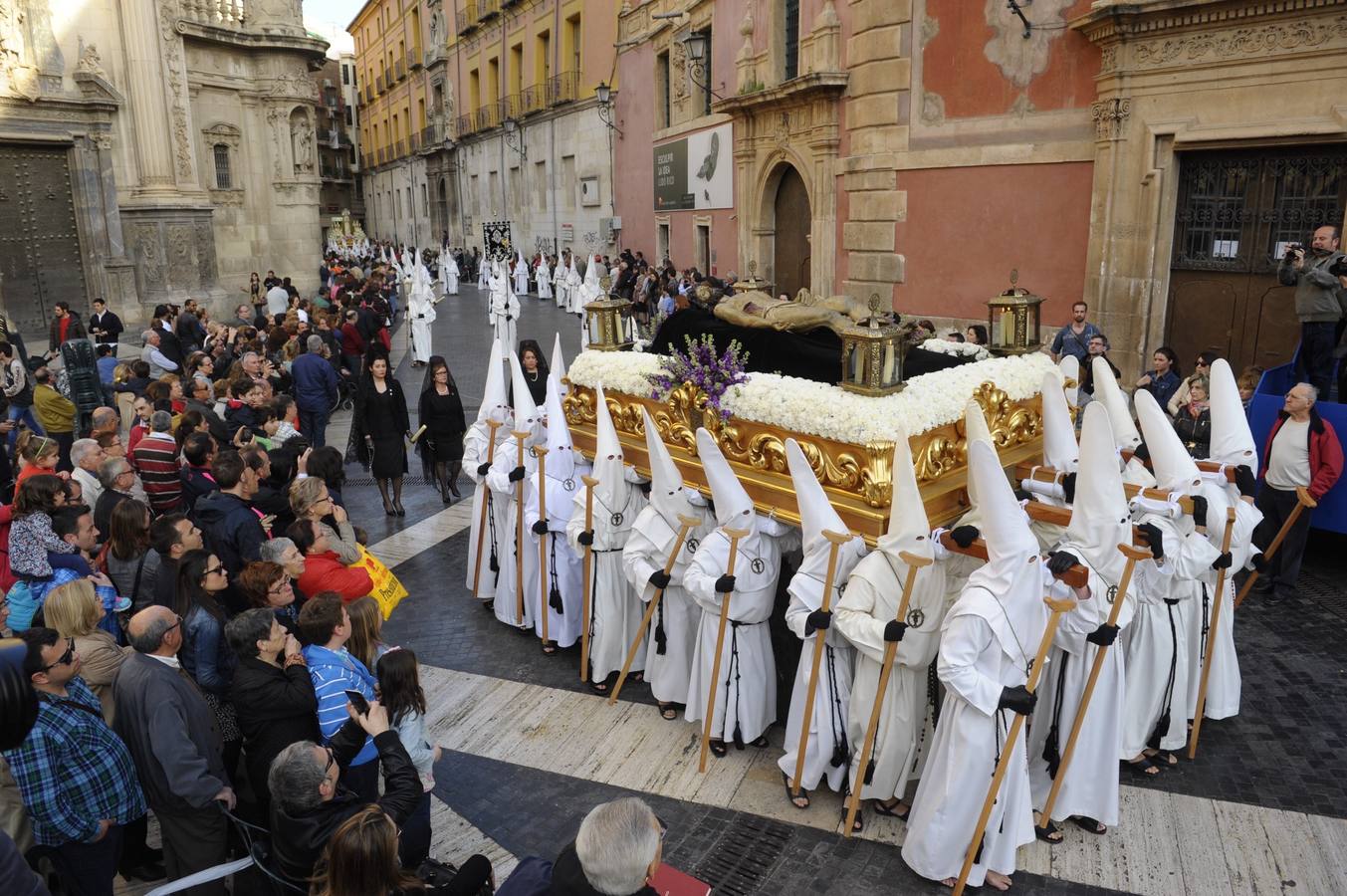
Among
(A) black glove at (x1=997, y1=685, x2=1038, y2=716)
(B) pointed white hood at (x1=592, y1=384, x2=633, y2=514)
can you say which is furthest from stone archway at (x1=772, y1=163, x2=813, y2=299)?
(A) black glove at (x1=997, y1=685, x2=1038, y2=716)

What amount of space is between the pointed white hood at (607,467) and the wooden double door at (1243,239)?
8.10 m

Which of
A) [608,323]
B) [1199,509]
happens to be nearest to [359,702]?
[1199,509]

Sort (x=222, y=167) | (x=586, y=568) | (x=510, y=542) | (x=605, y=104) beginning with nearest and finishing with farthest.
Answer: (x=586, y=568)
(x=510, y=542)
(x=222, y=167)
(x=605, y=104)

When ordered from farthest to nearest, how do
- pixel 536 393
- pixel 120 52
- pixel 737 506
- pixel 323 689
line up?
pixel 120 52 → pixel 536 393 → pixel 737 506 → pixel 323 689

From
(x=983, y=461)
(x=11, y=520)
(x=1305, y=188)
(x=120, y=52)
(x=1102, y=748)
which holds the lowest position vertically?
(x=1102, y=748)

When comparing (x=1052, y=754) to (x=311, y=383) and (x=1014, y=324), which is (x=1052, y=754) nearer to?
(x=1014, y=324)

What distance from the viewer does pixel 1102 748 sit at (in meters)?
4.59

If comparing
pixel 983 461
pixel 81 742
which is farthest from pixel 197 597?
pixel 983 461

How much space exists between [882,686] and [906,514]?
875mm

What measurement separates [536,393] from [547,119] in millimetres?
25586

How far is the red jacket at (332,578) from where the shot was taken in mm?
4879

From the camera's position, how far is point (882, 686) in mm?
4488

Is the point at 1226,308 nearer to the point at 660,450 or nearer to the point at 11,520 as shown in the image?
the point at 660,450

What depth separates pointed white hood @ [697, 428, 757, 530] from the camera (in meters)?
5.01
